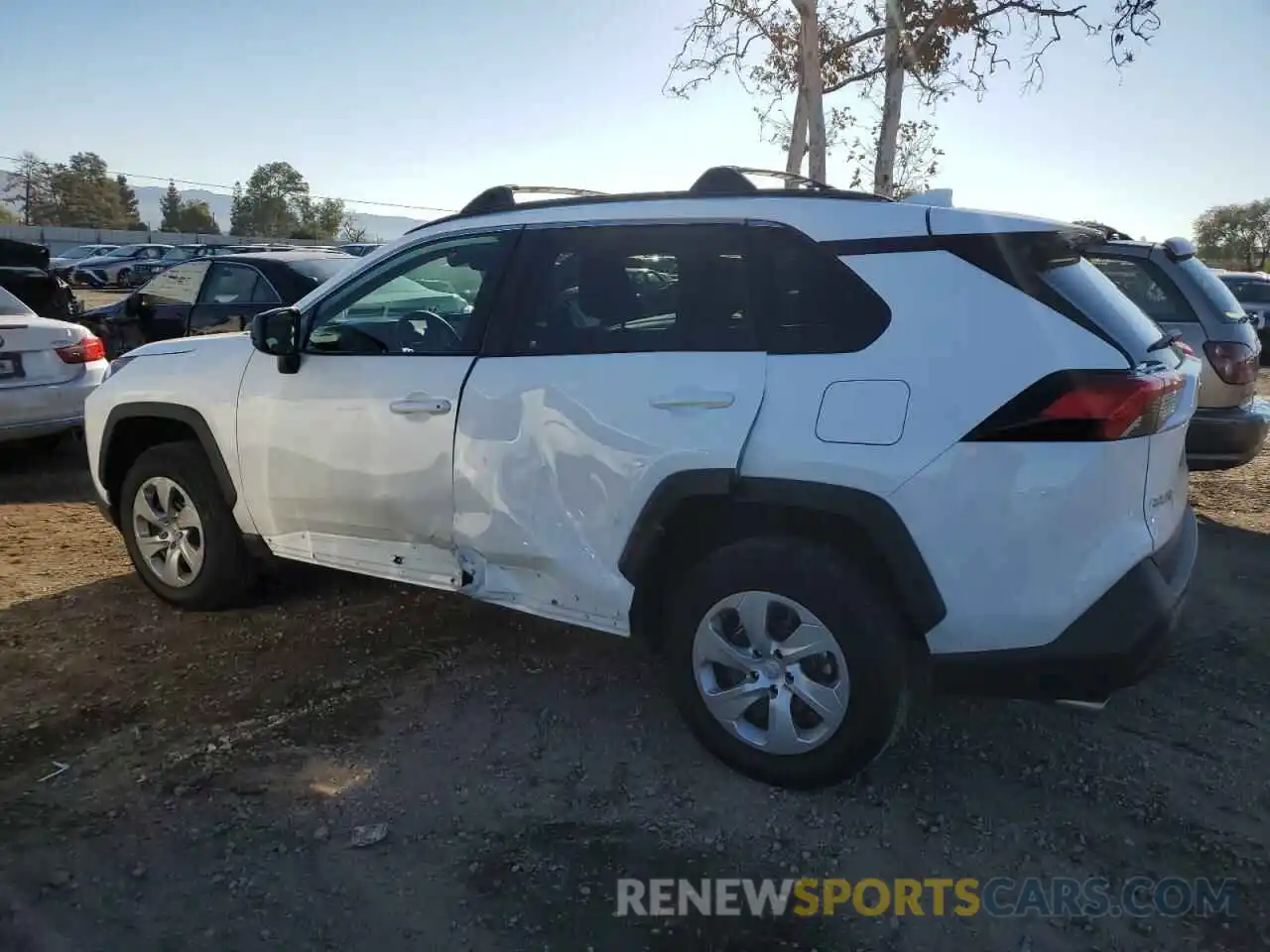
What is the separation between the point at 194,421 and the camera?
436cm

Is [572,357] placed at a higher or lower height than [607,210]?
lower

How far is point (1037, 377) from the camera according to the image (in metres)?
2.70

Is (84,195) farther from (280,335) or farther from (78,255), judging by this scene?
(280,335)

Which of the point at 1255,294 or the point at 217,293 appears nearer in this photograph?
the point at 217,293

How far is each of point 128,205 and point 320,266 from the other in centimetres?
9650

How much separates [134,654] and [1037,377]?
367cm

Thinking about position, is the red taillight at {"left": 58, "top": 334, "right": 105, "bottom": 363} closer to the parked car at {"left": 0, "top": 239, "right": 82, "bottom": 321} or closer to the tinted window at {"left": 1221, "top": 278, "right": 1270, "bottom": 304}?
the parked car at {"left": 0, "top": 239, "right": 82, "bottom": 321}

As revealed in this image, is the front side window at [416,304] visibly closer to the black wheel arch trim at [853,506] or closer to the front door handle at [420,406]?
the front door handle at [420,406]

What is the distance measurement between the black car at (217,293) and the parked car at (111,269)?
27.3 metres

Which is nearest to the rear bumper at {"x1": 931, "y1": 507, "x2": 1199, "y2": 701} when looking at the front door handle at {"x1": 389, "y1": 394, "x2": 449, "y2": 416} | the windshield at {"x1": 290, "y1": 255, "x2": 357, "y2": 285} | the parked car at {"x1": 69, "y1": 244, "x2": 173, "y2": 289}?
the front door handle at {"x1": 389, "y1": 394, "x2": 449, "y2": 416}

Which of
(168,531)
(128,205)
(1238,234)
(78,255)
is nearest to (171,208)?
(128,205)

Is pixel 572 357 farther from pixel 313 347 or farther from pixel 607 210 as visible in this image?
pixel 313 347

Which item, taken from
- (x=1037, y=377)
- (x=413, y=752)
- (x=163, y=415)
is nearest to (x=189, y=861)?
(x=413, y=752)

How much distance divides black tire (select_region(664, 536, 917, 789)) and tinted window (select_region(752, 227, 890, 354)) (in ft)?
2.01
